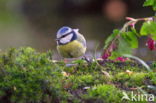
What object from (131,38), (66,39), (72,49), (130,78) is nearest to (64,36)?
(66,39)

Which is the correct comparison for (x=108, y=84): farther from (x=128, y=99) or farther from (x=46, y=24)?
(x=46, y=24)

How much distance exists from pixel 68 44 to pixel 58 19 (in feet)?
24.9

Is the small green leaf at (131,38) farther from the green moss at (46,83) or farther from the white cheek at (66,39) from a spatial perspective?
the white cheek at (66,39)

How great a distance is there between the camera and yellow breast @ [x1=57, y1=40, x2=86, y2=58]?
4559 mm

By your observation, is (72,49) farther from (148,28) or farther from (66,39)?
(148,28)

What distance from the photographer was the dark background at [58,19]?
9.80 metres

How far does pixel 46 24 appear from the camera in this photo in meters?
11.8

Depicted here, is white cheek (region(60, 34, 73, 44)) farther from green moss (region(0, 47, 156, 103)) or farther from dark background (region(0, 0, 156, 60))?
dark background (region(0, 0, 156, 60))

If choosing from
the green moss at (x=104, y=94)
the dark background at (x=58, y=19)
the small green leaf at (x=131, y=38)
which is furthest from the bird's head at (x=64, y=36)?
the dark background at (x=58, y=19)

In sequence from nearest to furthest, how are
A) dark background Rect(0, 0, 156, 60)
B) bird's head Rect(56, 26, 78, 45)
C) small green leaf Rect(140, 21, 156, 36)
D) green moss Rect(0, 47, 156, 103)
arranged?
1. small green leaf Rect(140, 21, 156, 36)
2. green moss Rect(0, 47, 156, 103)
3. bird's head Rect(56, 26, 78, 45)
4. dark background Rect(0, 0, 156, 60)

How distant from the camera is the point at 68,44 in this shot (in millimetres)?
4570

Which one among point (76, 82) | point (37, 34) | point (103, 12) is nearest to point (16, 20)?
point (37, 34)

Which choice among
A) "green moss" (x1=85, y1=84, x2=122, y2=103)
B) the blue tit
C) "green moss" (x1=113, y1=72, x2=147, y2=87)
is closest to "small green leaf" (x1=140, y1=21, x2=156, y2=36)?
"green moss" (x1=85, y1=84, x2=122, y2=103)

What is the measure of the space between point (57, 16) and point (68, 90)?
9.25 m
